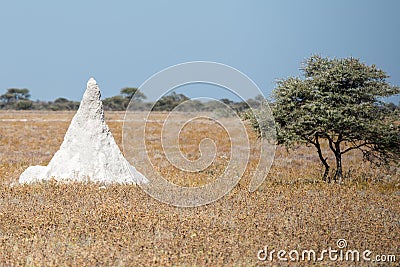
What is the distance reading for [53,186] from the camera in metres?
13.6

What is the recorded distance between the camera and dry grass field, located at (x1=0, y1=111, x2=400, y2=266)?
8.13 metres

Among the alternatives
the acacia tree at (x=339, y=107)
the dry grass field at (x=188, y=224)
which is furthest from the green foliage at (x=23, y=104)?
the acacia tree at (x=339, y=107)

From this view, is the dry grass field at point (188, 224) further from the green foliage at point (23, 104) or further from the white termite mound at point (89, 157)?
the green foliage at point (23, 104)

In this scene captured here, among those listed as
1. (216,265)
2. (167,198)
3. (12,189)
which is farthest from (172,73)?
(216,265)

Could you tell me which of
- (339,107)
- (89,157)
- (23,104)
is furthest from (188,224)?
(23,104)

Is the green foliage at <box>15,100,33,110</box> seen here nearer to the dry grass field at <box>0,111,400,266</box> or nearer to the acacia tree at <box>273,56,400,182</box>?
the dry grass field at <box>0,111,400,266</box>

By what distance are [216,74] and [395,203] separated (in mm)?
5309

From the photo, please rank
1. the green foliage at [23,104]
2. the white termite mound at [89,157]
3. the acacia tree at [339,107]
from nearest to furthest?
1. the white termite mound at [89,157]
2. the acacia tree at [339,107]
3. the green foliage at [23,104]

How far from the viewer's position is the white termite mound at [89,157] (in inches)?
573

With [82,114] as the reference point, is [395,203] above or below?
below

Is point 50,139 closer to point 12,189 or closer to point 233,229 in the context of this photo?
point 12,189

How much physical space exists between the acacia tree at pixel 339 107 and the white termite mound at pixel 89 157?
4.75 meters

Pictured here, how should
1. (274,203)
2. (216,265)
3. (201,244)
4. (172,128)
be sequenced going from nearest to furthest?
(216,265) < (201,244) < (274,203) < (172,128)

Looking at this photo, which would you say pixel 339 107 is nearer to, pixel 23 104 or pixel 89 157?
pixel 89 157
